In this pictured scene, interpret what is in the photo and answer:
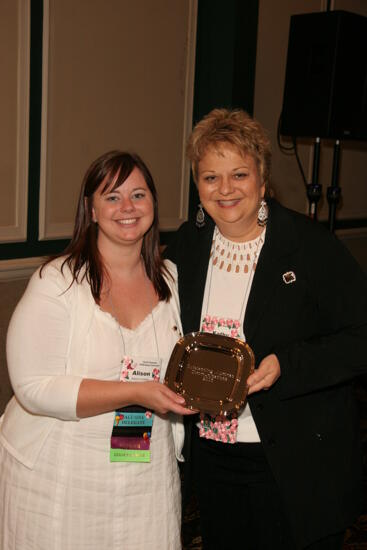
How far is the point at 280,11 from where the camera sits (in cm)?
496

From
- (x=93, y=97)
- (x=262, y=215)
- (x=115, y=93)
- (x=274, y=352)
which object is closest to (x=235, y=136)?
(x=262, y=215)

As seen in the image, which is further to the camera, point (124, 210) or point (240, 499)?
point (240, 499)

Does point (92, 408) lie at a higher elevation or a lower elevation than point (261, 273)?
lower

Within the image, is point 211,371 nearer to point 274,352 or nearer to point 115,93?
point 274,352

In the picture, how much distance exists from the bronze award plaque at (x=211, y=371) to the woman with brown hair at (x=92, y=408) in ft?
0.19

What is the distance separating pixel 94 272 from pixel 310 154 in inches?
159

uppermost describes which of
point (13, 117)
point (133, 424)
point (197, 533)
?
point (13, 117)

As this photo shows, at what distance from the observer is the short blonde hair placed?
2.09 metres

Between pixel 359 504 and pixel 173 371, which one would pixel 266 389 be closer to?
pixel 173 371

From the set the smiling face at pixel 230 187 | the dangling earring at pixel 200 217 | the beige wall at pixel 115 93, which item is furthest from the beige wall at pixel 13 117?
the smiling face at pixel 230 187

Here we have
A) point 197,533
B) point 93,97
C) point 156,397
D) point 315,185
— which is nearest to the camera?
point 156,397

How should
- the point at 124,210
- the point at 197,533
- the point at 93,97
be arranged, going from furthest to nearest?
the point at 93,97 < the point at 197,533 < the point at 124,210

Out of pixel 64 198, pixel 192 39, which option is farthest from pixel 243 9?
pixel 64 198

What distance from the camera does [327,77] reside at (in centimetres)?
397
